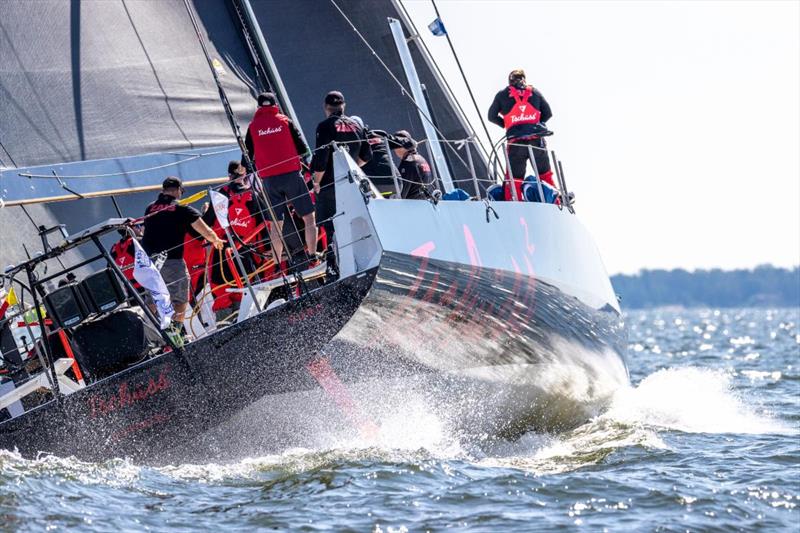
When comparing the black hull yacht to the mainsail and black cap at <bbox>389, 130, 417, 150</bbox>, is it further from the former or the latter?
A: black cap at <bbox>389, 130, 417, 150</bbox>

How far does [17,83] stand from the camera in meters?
8.14

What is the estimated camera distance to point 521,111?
8.78 m

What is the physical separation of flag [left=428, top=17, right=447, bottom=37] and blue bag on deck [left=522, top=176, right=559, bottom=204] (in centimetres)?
154

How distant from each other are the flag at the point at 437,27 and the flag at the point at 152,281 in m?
4.14

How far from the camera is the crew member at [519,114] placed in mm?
8781

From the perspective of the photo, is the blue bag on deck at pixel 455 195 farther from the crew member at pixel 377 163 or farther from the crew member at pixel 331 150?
the crew member at pixel 331 150

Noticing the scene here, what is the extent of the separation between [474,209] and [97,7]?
3.09 meters

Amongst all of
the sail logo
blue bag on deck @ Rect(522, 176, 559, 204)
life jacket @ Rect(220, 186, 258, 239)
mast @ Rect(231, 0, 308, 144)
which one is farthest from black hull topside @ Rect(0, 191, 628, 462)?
mast @ Rect(231, 0, 308, 144)

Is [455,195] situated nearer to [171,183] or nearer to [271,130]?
[271,130]

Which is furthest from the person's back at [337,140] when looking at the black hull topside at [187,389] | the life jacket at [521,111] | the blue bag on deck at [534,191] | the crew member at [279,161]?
the life jacket at [521,111]

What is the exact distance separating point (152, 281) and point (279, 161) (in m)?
1.08

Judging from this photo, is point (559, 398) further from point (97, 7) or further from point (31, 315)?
point (97, 7)

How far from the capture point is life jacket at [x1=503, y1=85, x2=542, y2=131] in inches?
345

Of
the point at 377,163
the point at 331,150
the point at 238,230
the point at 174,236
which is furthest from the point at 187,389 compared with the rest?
the point at 377,163
